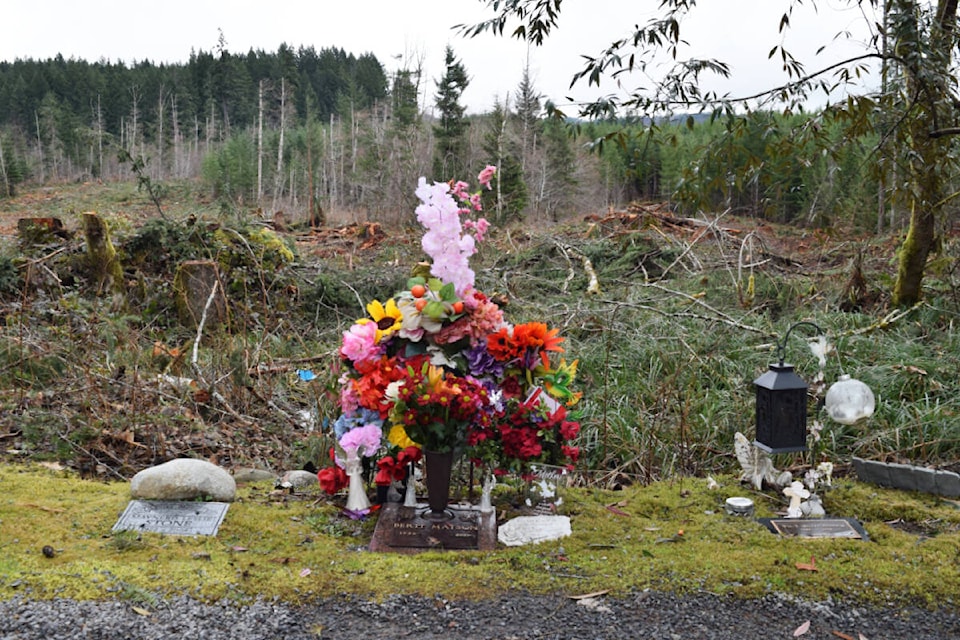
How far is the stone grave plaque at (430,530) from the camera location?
3342mm

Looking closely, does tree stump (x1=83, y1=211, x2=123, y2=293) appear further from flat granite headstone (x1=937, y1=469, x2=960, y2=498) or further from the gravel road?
flat granite headstone (x1=937, y1=469, x2=960, y2=498)

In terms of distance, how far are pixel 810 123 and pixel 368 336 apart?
7.94ft

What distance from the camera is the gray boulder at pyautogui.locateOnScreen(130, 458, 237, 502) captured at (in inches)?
141

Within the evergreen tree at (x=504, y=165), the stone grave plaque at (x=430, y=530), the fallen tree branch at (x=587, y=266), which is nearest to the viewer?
the stone grave plaque at (x=430, y=530)

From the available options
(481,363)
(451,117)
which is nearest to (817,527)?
(481,363)

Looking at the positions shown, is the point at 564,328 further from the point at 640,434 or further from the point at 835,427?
the point at 835,427

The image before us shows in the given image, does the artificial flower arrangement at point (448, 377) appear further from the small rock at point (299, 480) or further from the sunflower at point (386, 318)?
the small rock at point (299, 480)

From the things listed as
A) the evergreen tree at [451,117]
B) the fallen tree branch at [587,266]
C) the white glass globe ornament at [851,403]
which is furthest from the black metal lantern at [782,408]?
the evergreen tree at [451,117]

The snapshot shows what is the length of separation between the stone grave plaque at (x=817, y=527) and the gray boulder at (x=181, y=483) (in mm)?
2668

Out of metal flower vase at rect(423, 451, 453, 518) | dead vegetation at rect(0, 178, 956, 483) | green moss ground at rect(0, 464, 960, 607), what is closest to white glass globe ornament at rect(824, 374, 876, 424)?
green moss ground at rect(0, 464, 960, 607)

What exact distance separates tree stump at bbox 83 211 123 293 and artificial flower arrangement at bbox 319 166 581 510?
6.11m

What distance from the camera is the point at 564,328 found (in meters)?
6.88

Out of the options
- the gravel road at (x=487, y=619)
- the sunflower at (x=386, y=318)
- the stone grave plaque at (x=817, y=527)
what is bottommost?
the gravel road at (x=487, y=619)

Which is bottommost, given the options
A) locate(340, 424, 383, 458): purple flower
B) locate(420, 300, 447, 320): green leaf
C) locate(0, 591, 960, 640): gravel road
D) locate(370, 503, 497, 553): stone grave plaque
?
locate(370, 503, 497, 553): stone grave plaque
